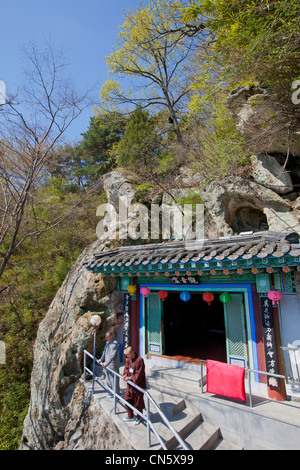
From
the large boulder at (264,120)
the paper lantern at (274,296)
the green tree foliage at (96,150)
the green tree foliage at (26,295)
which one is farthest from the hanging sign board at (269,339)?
the green tree foliage at (96,150)

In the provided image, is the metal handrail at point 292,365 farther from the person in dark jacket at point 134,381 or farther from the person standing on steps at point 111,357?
the person standing on steps at point 111,357

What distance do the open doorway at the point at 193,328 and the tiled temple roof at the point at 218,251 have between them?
3.86 meters

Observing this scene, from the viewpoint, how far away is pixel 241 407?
5.84m

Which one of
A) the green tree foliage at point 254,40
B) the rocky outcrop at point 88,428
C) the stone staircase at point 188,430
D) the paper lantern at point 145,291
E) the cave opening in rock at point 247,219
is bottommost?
the rocky outcrop at point 88,428

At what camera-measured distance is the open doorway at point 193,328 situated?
1009 centimetres

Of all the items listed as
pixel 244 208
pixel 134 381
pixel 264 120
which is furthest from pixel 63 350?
pixel 264 120

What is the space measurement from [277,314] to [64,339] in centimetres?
802

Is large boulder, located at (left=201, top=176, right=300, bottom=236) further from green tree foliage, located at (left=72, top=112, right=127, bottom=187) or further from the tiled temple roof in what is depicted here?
green tree foliage, located at (left=72, top=112, right=127, bottom=187)

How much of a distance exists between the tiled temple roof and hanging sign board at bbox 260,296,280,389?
1659 mm

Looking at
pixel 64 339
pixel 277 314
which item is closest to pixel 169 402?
pixel 277 314

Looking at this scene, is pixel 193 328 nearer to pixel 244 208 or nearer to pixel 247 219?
pixel 247 219

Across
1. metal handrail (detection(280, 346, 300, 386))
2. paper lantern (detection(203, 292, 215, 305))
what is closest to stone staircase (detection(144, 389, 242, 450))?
metal handrail (detection(280, 346, 300, 386))

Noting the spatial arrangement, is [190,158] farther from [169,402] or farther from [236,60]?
[169,402]

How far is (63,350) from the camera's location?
31.7ft
